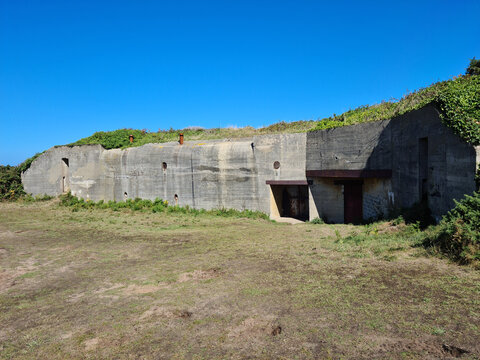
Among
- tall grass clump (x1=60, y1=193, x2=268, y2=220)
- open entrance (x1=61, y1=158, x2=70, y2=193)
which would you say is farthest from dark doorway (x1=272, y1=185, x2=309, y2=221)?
open entrance (x1=61, y1=158, x2=70, y2=193)

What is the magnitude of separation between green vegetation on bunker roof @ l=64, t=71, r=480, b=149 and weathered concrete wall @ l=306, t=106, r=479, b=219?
0.37 meters

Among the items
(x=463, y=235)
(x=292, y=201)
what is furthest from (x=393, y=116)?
(x=463, y=235)

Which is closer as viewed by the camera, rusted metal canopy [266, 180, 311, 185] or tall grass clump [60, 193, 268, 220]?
rusted metal canopy [266, 180, 311, 185]

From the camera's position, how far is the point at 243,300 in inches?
216

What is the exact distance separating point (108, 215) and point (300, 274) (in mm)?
13200

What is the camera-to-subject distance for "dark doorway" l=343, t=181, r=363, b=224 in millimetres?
13984

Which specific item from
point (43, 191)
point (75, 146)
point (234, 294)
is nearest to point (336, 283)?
point (234, 294)

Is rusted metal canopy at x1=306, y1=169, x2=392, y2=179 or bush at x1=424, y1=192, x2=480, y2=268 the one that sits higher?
rusted metal canopy at x1=306, y1=169, x2=392, y2=179

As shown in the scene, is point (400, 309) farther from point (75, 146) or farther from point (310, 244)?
point (75, 146)

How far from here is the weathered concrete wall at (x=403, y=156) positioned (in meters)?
7.88

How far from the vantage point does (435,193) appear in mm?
8898

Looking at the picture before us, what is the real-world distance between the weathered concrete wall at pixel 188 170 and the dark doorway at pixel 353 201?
6.64 ft

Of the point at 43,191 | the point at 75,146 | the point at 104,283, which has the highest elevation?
the point at 75,146

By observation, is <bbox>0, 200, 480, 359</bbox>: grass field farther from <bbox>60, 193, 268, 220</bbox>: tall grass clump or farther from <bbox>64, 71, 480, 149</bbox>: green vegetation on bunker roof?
<bbox>60, 193, 268, 220</bbox>: tall grass clump
